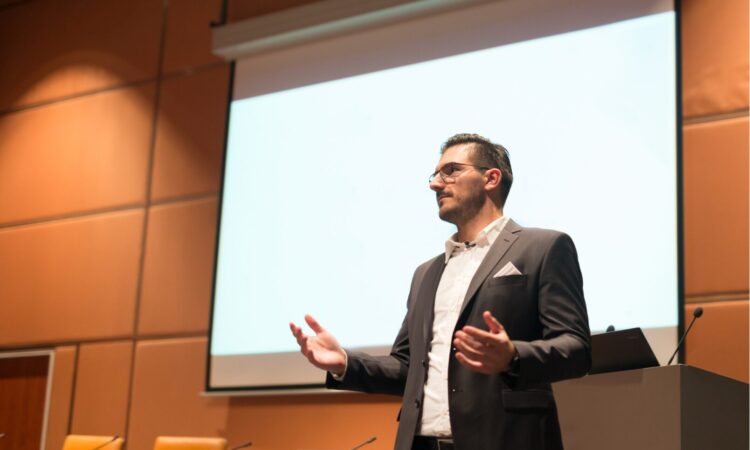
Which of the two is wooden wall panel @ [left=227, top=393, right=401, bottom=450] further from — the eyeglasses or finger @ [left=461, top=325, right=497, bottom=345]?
finger @ [left=461, top=325, right=497, bottom=345]

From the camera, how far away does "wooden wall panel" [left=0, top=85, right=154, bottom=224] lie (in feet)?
19.1

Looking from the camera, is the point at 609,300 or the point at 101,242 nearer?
the point at 609,300

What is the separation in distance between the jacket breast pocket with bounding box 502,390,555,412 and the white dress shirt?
6.6 inches

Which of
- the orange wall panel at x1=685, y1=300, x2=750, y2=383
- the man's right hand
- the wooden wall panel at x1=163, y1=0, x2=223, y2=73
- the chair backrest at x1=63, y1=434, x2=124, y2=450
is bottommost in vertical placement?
the chair backrest at x1=63, y1=434, x2=124, y2=450

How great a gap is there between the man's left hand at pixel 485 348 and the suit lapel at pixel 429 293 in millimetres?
431

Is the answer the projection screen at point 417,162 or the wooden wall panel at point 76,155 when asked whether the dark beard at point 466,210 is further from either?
the wooden wall panel at point 76,155

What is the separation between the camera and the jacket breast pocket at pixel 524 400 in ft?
7.29

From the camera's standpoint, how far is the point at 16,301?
5988mm

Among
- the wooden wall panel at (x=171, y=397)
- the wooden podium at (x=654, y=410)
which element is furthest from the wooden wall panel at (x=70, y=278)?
the wooden podium at (x=654, y=410)

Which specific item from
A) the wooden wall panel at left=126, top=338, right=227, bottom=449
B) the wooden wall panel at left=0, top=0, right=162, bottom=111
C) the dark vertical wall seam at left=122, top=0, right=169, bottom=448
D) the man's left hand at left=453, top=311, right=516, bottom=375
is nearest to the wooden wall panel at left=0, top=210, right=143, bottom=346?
the dark vertical wall seam at left=122, top=0, right=169, bottom=448

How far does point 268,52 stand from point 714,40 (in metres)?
2.53

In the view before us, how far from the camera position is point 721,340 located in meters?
3.72

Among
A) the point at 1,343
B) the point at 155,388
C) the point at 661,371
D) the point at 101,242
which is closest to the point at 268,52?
the point at 101,242

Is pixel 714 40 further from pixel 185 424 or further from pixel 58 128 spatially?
pixel 58 128
